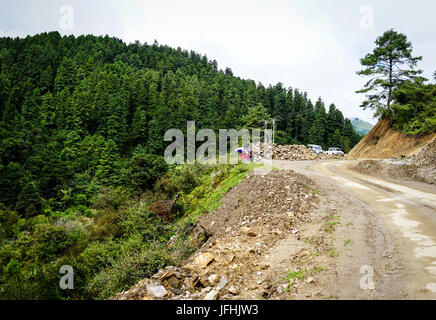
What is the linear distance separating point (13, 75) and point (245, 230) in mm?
117079

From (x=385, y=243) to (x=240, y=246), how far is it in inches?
155

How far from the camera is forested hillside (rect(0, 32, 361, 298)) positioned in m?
17.8

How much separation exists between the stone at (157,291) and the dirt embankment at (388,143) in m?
24.1

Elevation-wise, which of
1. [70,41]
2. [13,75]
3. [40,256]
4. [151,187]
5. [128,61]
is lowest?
[40,256]

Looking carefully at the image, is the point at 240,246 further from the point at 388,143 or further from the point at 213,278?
the point at 388,143

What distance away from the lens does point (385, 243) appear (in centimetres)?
661

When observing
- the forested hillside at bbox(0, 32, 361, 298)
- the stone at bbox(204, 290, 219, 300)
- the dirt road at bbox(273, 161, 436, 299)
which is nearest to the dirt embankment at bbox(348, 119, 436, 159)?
the dirt road at bbox(273, 161, 436, 299)

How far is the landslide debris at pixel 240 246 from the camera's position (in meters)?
5.50

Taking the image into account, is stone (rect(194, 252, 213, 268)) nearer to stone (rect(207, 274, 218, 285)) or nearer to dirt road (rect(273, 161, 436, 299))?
stone (rect(207, 274, 218, 285))

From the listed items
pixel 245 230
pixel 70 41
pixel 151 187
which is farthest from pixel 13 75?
pixel 245 230

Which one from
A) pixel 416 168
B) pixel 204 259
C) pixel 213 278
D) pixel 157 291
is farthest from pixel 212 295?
pixel 416 168

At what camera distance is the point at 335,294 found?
469 cm

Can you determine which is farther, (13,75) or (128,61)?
(128,61)
